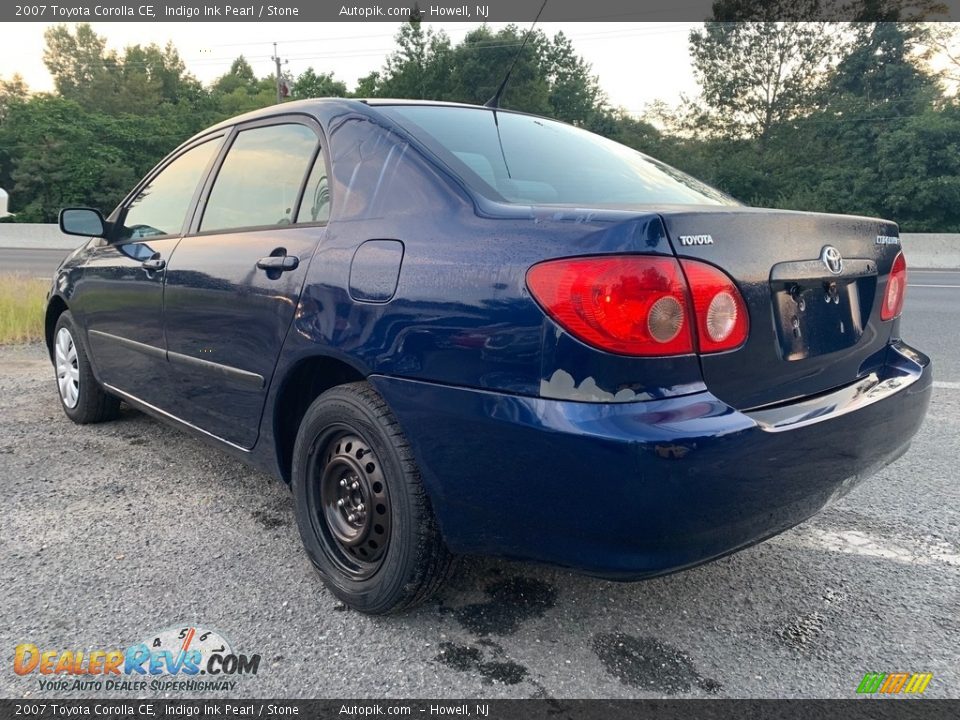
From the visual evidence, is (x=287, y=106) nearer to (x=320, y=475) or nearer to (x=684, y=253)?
(x=320, y=475)

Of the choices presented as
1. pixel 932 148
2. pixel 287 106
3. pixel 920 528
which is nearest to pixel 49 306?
pixel 287 106

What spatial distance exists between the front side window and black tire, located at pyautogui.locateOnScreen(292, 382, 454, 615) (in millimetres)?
1495

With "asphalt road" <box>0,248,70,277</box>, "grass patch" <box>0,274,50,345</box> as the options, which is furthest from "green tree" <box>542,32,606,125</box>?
"grass patch" <box>0,274,50,345</box>

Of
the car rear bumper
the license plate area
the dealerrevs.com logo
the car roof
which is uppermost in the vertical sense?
the car roof

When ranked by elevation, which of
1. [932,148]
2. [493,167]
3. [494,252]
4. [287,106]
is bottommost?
[494,252]

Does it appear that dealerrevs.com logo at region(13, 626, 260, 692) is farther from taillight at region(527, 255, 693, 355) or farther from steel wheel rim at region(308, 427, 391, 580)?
taillight at region(527, 255, 693, 355)

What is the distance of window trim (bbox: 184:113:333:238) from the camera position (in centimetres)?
247

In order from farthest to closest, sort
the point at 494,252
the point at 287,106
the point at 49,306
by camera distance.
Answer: the point at 49,306 < the point at 287,106 < the point at 494,252

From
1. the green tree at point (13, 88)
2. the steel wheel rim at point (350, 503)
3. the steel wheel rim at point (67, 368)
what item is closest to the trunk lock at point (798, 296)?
the steel wheel rim at point (350, 503)

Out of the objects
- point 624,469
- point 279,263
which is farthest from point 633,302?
point 279,263

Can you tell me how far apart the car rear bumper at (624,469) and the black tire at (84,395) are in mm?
2698

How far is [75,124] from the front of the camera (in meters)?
37.5

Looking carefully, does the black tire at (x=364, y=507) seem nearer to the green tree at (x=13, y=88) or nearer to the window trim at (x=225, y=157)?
the window trim at (x=225, y=157)

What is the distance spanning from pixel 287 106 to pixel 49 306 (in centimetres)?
251
